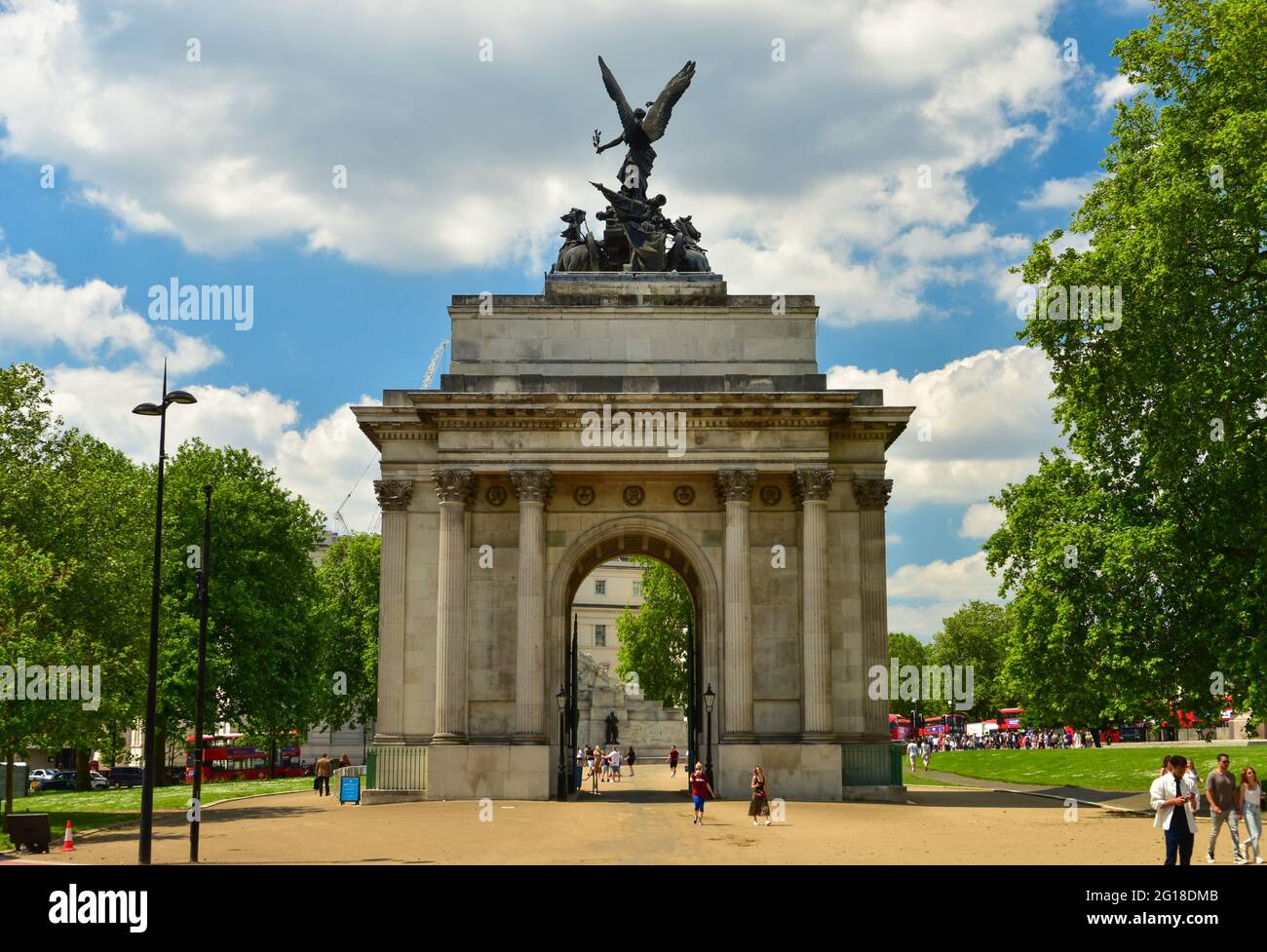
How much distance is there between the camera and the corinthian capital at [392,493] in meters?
47.9

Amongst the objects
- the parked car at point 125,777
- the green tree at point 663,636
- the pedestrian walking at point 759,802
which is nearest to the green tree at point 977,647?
the green tree at point 663,636

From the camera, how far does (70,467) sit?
47844 mm

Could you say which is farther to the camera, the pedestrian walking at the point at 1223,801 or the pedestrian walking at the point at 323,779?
the pedestrian walking at the point at 323,779

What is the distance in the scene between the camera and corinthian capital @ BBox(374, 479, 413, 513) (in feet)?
157

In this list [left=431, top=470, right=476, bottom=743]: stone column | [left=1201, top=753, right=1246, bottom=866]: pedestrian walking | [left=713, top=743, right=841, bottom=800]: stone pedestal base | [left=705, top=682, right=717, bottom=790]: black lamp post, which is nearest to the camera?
[left=1201, top=753, right=1246, bottom=866]: pedestrian walking

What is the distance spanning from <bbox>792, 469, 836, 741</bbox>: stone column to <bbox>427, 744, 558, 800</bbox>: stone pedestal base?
9.07 m

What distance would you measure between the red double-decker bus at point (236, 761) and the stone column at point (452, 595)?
1095 inches

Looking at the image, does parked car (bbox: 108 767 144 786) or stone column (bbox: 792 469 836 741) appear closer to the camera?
stone column (bbox: 792 469 836 741)

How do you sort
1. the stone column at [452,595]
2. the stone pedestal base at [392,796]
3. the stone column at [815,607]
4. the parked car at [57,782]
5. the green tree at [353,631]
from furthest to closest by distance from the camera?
the green tree at [353,631]
the parked car at [57,782]
the stone column at [452,595]
the stone column at [815,607]
the stone pedestal base at [392,796]

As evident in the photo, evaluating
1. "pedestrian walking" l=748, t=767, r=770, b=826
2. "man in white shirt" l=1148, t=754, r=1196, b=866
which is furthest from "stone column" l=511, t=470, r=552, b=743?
"man in white shirt" l=1148, t=754, r=1196, b=866

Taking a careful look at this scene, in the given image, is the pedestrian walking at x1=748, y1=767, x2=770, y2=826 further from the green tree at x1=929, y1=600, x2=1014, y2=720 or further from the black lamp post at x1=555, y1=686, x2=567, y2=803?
the green tree at x1=929, y1=600, x2=1014, y2=720

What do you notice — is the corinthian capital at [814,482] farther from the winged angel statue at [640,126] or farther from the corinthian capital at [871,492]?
the winged angel statue at [640,126]

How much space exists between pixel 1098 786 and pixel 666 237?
90.5ft
